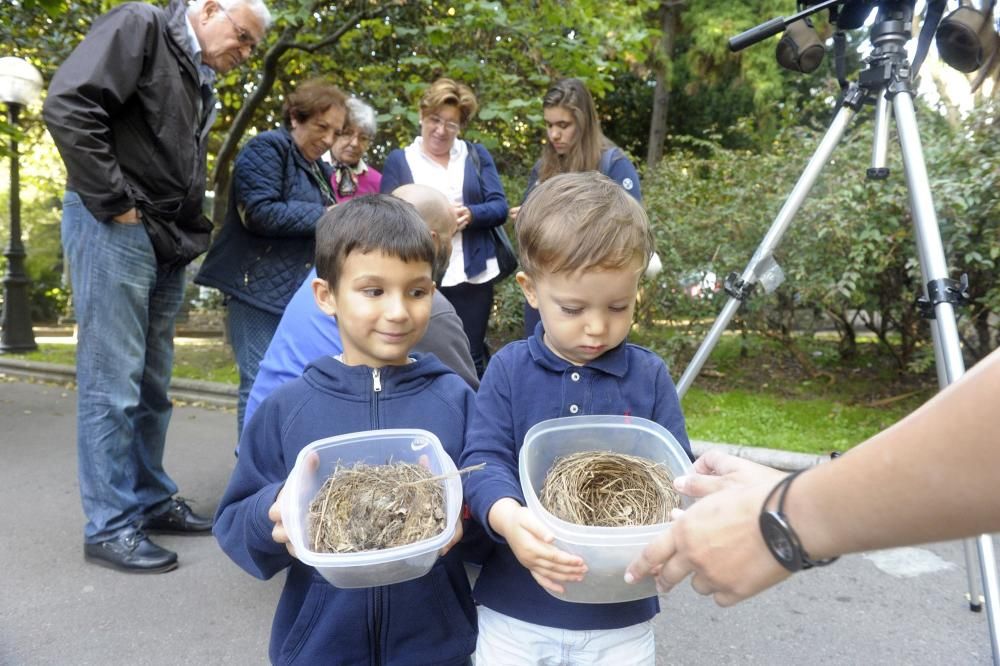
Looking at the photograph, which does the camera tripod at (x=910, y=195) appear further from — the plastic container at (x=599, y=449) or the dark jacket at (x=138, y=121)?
the dark jacket at (x=138, y=121)

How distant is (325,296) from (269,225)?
5.23 feet

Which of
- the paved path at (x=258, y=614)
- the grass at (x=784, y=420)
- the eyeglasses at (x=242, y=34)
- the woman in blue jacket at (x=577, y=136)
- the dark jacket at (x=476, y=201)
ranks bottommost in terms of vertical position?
the paved path at (x=258, y=614)

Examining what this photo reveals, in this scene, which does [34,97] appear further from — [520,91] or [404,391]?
[404,391]

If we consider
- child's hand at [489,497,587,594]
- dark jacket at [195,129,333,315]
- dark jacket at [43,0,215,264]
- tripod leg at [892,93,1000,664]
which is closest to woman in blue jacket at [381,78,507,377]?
dark jacket at [195,129,333,315]

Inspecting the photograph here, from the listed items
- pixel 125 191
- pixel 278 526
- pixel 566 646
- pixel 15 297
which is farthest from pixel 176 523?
pixel 15 297

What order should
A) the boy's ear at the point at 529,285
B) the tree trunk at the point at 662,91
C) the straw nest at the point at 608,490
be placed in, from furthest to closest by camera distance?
the tree trunk at the point at 662,91 < the boy's ear at the point at 529,285 < the straw nest at the point at 608,490

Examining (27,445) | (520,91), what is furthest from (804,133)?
(27,445)

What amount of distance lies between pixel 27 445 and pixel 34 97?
3.30 m

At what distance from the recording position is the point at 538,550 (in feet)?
3.72

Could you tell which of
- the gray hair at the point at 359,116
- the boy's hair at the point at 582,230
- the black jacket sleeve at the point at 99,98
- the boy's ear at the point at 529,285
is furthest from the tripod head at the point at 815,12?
the black jacket sleeve at the point at 99,98

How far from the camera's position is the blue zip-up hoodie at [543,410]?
4.60 feet

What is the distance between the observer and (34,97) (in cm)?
634

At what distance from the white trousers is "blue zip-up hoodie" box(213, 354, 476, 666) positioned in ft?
0.52

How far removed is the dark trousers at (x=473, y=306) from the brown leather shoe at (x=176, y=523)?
149cm
